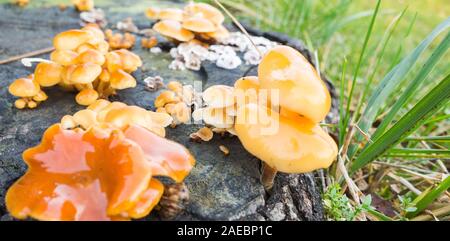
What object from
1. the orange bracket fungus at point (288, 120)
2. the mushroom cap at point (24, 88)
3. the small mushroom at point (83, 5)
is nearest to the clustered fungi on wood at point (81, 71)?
the mushroom cap at point (24, 88)

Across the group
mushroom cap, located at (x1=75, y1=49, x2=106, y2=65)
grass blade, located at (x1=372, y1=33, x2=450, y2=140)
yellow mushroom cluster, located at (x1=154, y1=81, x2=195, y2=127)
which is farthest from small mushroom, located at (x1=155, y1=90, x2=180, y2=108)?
grass blade, located at (x1=372, y1=33, x2=450, y2=140)

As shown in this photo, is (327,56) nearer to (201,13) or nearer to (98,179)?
(201,13)

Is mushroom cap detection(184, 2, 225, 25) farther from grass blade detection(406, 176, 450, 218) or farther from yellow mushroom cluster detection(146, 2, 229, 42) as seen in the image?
grass blade detection(406, 176, 450, 218)

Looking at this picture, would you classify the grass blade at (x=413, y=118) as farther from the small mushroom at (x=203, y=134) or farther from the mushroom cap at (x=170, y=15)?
the mushroom cap at (x=170, y=15)

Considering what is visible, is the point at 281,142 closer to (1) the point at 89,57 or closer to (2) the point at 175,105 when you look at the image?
(2) the point at 175,105

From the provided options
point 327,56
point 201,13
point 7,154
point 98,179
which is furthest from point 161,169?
point 327,56

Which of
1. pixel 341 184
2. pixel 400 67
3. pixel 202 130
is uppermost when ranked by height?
pixel 400 67

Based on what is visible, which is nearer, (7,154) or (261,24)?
(7,154)
